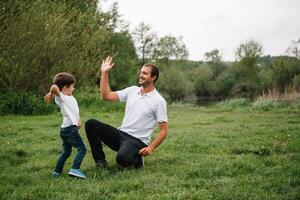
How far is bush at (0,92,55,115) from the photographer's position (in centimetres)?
1717

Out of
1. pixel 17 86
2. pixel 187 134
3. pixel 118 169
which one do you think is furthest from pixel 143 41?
pixel 118 169

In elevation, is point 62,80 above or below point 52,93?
above

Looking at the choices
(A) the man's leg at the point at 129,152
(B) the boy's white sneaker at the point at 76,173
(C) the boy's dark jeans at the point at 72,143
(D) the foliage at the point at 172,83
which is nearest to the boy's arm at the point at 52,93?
(C) the boy's dark jeans at the point at 72,143

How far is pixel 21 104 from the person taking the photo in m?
17.4

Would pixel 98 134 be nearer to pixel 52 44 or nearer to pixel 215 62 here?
pixel 52 44

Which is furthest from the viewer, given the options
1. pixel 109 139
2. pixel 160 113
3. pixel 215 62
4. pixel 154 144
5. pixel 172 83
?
pixel 215 62

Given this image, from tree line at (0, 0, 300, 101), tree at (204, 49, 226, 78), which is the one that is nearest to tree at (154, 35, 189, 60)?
tree at (204, 49, 226, 78)

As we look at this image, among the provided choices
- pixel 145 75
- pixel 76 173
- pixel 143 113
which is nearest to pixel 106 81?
pixel 145 75

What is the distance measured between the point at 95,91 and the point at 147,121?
2258cm

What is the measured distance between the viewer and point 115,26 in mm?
45875

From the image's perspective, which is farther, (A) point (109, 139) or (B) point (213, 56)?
(B) point (213, 56)

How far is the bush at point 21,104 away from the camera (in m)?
17.2

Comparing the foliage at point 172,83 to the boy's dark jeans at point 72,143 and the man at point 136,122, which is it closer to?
the man at point 136,122

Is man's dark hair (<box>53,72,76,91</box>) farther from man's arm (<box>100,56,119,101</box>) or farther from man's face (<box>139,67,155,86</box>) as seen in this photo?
man's face (<box>139,67,155,86</box>)
